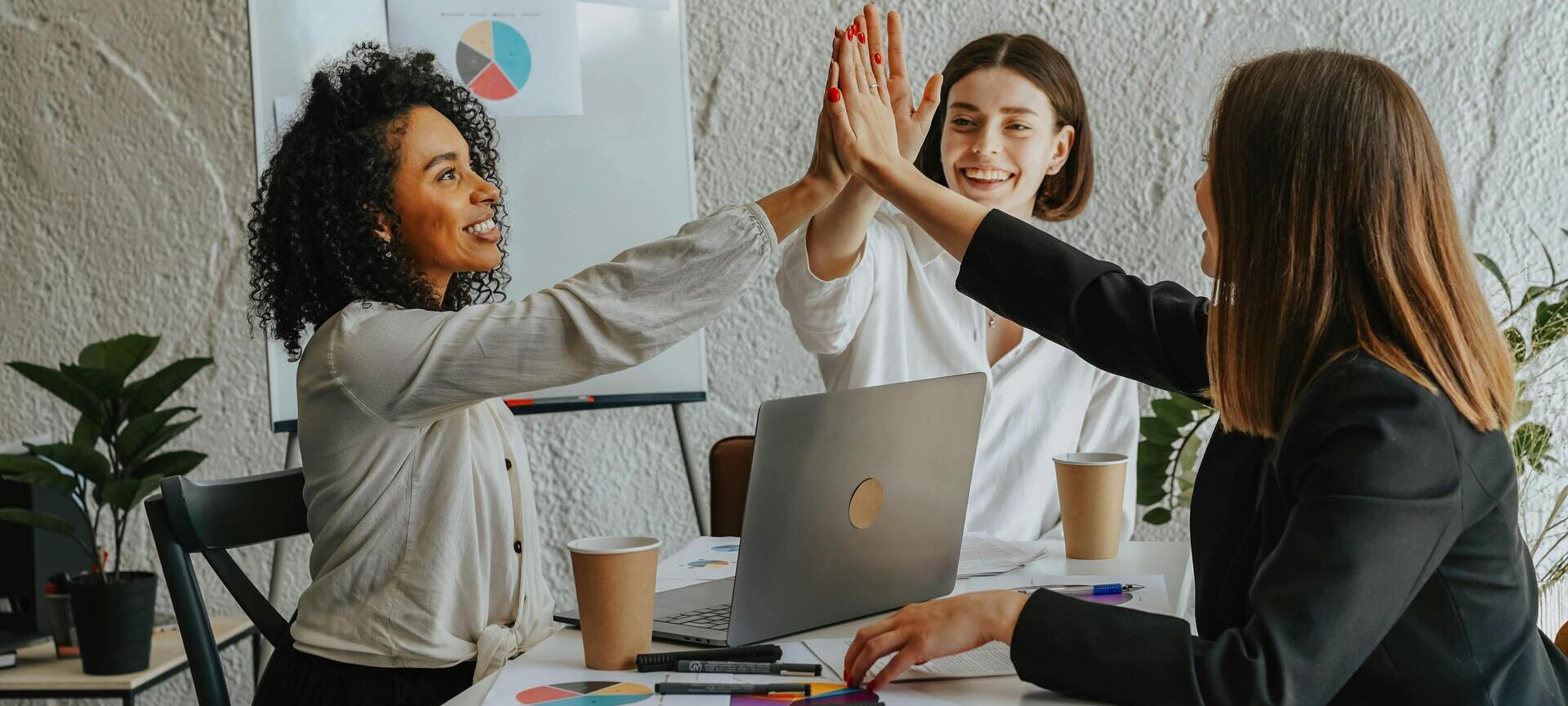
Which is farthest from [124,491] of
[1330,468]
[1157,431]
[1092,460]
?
[1330,468]

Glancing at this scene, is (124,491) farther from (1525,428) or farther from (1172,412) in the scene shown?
(1525,428)

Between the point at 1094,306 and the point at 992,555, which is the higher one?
the point at 1094,306

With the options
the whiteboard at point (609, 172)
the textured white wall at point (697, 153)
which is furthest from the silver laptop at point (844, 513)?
the textured white wall at point (697, 153)

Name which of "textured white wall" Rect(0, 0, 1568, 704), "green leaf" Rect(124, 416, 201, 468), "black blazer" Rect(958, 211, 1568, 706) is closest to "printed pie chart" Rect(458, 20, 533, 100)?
"textured white wall" Rect(0, 0, 1568, 704)

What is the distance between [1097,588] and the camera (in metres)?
1.16

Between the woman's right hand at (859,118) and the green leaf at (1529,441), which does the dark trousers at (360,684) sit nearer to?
the woman's right hand at (859,118)

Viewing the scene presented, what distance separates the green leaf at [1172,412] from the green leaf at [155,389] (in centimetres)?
163

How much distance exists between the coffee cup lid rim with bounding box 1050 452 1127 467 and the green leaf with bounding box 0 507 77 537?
157 centimetres

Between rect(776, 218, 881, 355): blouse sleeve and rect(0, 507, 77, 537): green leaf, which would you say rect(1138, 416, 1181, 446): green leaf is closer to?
rect(776, 218, 881, 355): blouse sleeve

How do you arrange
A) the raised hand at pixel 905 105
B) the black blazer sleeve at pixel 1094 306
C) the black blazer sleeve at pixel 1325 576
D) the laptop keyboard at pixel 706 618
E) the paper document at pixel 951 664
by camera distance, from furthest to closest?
1. the raised hand at pixel 905 105
2. the black blazer sleeve at pixel 1094 306
3. the laptop keyboard at pixel 706 618
4. the paper document at pixel 951 664
5. the black blazer sleeve at pixel 1325 576

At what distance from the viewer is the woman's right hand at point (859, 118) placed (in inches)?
53.5

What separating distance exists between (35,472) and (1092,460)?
1642mm

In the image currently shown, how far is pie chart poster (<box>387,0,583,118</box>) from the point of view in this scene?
2342 mm

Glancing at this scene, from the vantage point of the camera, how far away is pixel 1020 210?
2037mm
